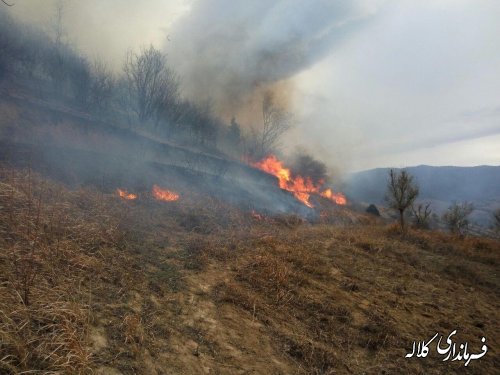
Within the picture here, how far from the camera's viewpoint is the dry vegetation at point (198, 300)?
3.80 metres

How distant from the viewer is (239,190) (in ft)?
82.3

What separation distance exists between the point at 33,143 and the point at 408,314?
63.5 feet

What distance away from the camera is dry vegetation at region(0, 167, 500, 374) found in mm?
3803

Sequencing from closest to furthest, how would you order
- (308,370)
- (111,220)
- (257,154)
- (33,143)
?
(308,370)
(111,220)
(33,143)
(257,154)

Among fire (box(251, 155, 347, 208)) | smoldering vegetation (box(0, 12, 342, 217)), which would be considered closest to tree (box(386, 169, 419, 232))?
smoldering vegetation (box(0, 12, 342, 217))

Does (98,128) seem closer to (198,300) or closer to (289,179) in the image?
(198,300)

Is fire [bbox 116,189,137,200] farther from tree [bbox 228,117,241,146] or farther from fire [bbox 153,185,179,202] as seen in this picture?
tree [bbox 228,117,241,146]

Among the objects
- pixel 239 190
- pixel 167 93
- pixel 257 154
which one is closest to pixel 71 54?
pixel 167 93

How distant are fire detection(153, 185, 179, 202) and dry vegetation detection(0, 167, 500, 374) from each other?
4190mm

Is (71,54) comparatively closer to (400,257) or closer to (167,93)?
(167,93)

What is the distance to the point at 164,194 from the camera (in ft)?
55.7

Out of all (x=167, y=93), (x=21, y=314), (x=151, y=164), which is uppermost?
(x=167, y=93)

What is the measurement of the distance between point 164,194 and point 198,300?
11.8m

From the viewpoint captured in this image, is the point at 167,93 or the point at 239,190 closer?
the point at 239,190
